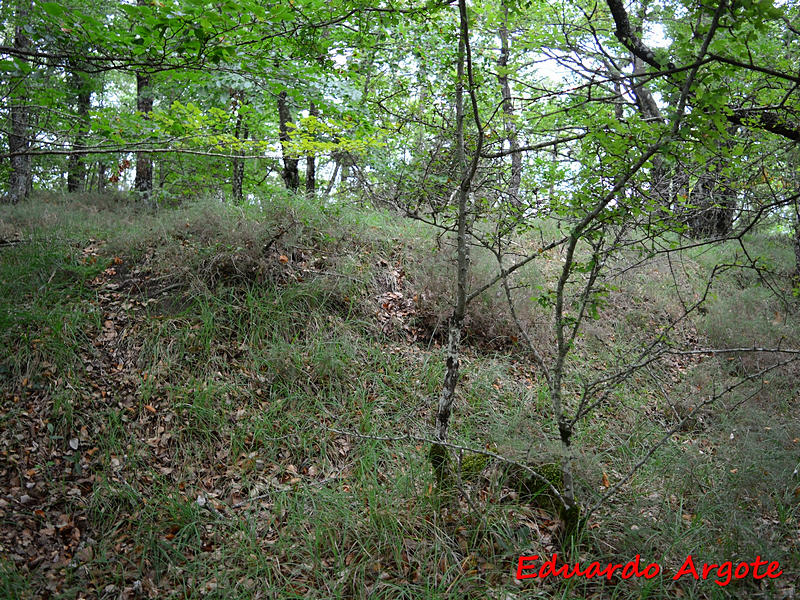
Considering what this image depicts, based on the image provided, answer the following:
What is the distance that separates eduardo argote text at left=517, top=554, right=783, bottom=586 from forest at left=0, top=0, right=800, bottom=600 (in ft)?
0.06

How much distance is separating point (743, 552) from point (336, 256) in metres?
5.19

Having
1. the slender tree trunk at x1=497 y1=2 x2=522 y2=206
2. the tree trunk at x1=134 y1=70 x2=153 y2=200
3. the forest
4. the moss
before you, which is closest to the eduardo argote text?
the forest

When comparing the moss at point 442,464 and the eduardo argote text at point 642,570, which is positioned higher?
the moss at point 442,464

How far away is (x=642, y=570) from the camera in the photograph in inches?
121

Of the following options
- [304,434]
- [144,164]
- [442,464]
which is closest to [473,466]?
[442,464]

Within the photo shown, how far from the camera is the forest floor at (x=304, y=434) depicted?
3291 mm

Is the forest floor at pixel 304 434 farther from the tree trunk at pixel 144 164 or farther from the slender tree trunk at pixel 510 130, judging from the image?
the tree trunk at pixel 144 164

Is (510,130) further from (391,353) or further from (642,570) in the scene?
(642,570)

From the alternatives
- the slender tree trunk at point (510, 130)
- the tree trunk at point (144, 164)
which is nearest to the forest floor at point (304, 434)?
the slender tree trunk at point (510, 130)

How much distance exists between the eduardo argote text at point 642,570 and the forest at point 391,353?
19 millimetres

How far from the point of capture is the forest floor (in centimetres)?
329

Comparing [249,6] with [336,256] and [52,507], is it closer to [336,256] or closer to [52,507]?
[336,256]

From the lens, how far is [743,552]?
3.10 meters

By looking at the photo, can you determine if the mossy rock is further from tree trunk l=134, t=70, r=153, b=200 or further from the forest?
tree trunk l=134, t=70, r=153, b=200
